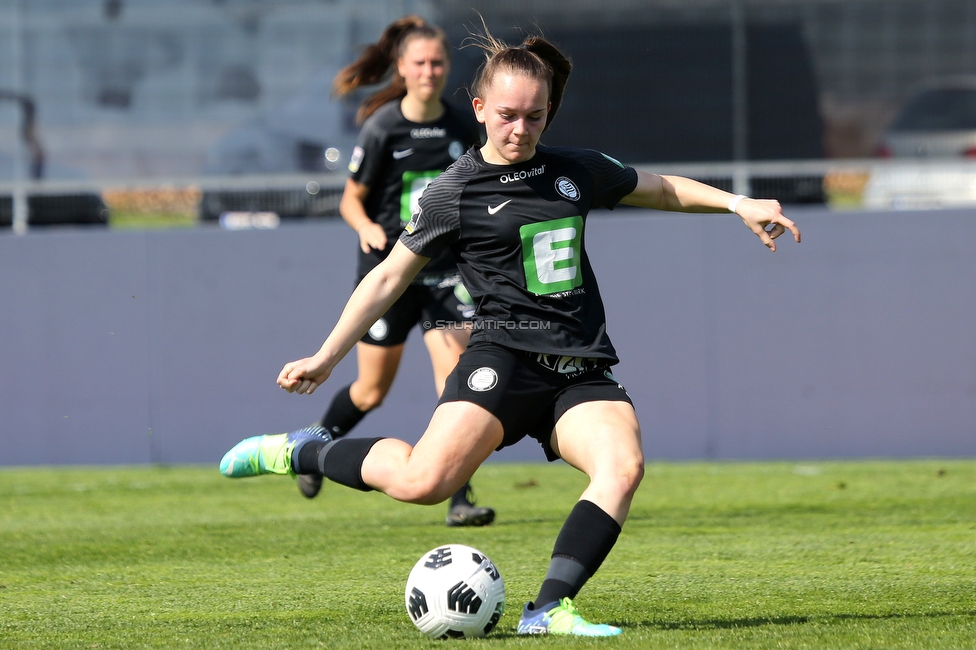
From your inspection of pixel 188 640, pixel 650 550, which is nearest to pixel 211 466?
pixel 650 550

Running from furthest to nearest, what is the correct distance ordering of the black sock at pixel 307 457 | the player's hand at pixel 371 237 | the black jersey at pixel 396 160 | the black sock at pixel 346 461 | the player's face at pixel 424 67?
the black jersey at pixel 396 160, the player's face at pixel 424 67, the player's hand at pixel 371 237, the black sock at pixel 307 457, the black sock at pixel 346 461

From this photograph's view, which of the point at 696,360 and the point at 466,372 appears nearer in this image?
the point at 466,372

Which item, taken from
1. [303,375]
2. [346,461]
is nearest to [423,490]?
[346,461]

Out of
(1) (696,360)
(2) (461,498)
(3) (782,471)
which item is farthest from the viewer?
(1) (696,360)

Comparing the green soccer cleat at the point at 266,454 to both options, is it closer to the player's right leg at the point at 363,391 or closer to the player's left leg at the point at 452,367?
the player's left leg at the point at 452,367

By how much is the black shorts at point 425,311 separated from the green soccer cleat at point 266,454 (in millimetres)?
1827

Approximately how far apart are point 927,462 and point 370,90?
14.2 feet

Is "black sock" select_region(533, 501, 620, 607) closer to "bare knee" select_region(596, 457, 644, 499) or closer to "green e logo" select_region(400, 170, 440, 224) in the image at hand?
"bare knee" select_region(596, 457, 644, 499)

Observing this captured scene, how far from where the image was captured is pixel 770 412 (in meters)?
8.27

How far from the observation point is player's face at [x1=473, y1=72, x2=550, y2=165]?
11.9 feet

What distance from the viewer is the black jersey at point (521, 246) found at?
3750 millimetres

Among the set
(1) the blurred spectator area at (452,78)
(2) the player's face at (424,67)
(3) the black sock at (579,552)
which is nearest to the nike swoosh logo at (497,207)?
(3) the black sock at (579,552)

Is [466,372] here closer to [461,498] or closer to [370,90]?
[461,498]

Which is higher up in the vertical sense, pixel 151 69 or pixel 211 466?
pixel 151 69
